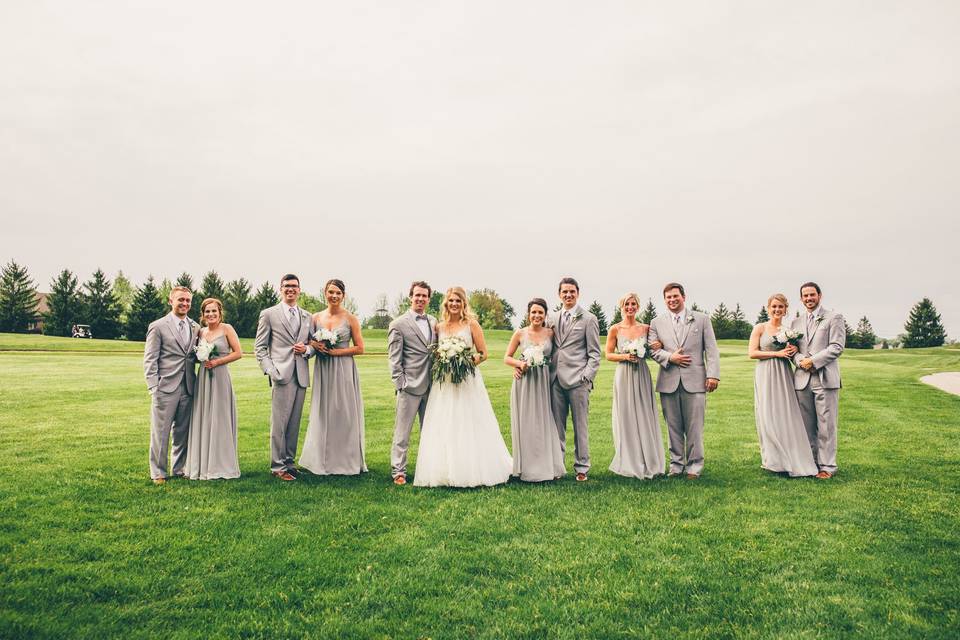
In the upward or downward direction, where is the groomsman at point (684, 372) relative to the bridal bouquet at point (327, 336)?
downward

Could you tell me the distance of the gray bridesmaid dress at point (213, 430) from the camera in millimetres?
8141

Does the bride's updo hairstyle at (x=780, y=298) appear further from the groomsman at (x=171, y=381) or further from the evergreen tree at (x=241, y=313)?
the evergreen tree at (x=241, y=313)

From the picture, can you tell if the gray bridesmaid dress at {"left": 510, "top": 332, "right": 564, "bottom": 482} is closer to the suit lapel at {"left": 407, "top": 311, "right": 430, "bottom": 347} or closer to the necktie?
the suit lapel at {"left": 407, "top": 311, "right": 430, "bottom": 347}

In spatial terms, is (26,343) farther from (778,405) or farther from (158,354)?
(778,405)

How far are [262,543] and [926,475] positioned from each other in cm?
884

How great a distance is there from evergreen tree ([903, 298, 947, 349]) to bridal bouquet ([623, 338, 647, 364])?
9526cm

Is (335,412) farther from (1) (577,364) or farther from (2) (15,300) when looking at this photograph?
(2) (15,300)

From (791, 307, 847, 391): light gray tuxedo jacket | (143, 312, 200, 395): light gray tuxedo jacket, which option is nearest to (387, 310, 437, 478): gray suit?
(143, 312, 200, 395): light gray tuxedo jacket

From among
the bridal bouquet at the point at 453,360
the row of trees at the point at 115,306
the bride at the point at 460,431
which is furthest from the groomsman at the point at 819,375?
the row of trees at the point at 115,306

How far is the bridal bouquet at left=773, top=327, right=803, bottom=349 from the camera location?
27.9 feet

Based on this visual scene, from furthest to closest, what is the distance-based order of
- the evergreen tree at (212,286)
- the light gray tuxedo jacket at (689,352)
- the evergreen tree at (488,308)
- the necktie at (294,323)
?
the evergreen tree at (488,308)
the evergreen tree at (212,286)
the necktie at (294,323)
the light gray tuxedo jacket at (689,352)

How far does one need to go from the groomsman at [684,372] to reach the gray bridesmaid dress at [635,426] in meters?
0.24

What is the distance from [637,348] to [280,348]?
5037 millimetres

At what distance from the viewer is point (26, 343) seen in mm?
42719
